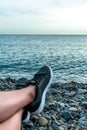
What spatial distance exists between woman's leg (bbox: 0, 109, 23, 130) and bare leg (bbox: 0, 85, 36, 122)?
0.06 metres

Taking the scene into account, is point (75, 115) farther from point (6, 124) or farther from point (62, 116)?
point (6, 124)

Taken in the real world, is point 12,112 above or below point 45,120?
above

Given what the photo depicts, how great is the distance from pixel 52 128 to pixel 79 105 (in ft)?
6.31

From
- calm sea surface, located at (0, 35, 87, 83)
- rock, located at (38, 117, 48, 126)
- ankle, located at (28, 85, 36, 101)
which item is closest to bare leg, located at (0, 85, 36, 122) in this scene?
ankle, located at (28, 85, 36, 101)

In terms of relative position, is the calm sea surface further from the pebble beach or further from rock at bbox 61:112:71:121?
rock at bbox 61:112:71:121

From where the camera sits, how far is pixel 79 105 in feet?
26.0

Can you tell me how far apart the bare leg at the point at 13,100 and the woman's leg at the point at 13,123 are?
6 centimetres

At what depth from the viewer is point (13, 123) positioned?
15.0ft

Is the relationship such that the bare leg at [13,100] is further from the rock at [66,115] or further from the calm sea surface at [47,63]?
the calm sea surface at [47,63]

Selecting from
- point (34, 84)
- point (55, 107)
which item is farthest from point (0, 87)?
point (34, 84)

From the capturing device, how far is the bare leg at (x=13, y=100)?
455cm

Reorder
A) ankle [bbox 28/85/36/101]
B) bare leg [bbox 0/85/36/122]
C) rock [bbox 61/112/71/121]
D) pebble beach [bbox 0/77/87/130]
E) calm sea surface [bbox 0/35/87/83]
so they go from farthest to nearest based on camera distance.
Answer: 1. calm sea surface [bbox 0/35/87/83]
2. rock [bbox 61/112/71/121]
3. pebble beach [bbox 0/77/87/130]
4. ankle [bbox 28/85/36/101]
5. bare leg [bbox 0/85/36/122]

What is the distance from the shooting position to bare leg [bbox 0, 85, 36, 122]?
14.9 feet

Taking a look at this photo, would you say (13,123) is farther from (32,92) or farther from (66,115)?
(66,115)
